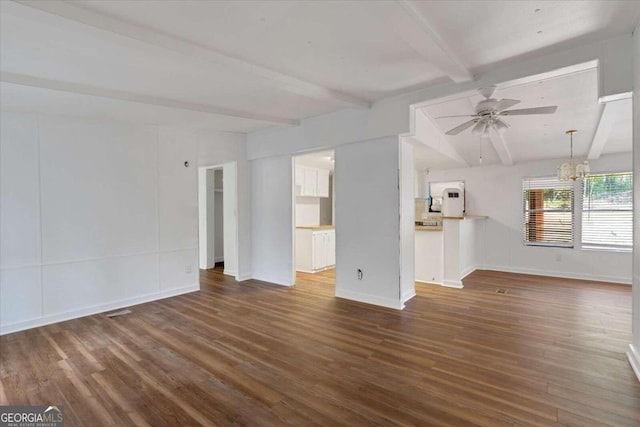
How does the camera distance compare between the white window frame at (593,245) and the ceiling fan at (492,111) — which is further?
the white window frame at (593,245)

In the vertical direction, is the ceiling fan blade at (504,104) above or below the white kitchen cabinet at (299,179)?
above

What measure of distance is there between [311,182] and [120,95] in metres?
4.85

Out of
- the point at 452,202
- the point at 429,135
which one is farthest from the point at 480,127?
the point at 452,202

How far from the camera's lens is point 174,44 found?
2.49 meters

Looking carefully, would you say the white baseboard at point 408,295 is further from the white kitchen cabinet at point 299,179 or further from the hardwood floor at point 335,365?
the white kitchen cabinet at point 299,179

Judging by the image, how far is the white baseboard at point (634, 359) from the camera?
245cm

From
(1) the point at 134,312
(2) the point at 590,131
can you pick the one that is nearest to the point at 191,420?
(1) the point at 134,312

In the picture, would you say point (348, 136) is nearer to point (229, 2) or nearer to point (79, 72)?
point (229, 2)

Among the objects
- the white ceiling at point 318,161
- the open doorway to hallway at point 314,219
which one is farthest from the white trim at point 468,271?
the white ceiling at point 318,161

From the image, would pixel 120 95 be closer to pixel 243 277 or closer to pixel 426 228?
pixel 243 277

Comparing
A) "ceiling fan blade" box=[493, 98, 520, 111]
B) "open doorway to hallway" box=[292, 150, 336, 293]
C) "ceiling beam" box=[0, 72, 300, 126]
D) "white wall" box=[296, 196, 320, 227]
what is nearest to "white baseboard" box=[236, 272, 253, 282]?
"open doorway to hallway" box=[292, 150, 336, 293]

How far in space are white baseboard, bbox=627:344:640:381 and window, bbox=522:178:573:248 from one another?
13.9ft

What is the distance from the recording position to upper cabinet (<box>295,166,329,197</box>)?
744cm

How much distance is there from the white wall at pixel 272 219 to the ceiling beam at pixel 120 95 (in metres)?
1.15
